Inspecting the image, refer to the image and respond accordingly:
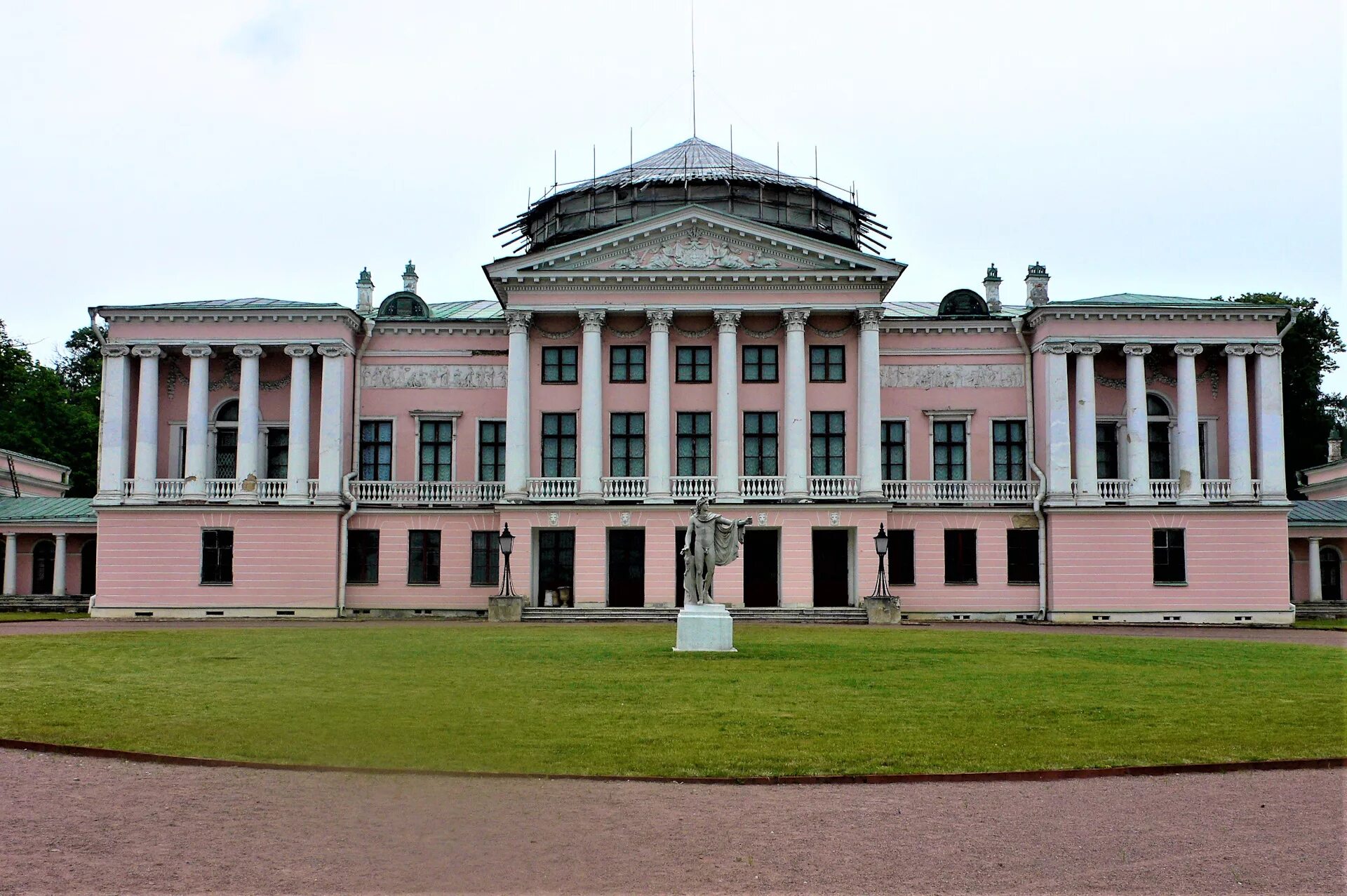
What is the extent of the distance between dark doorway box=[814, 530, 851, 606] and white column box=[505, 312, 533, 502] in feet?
34.2

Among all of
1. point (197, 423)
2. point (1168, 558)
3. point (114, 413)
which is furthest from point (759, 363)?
point (114, 413)

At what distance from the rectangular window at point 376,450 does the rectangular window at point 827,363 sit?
1565 cm

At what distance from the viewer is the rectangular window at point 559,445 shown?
149 feet

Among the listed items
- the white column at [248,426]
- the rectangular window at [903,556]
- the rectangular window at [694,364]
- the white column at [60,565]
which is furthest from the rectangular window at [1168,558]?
the white column at [60,565]

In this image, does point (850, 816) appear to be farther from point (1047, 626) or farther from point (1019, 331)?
point (1019, 331)

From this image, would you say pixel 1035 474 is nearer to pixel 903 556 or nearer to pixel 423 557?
pixel 903 556

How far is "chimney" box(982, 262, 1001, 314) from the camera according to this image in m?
52.0

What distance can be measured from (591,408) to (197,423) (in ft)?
46.3

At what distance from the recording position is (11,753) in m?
13.3

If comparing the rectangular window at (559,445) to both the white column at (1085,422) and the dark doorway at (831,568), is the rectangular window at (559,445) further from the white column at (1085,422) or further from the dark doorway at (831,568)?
the white column at (1085,422)

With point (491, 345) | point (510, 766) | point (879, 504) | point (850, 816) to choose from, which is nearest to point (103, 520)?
point (491, 345)

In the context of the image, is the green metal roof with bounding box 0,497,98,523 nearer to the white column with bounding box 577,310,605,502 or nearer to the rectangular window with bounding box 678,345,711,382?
the white column with bounding box 577,310,605,502

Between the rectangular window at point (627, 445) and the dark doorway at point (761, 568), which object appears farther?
the rectangular window at point (627, 445)

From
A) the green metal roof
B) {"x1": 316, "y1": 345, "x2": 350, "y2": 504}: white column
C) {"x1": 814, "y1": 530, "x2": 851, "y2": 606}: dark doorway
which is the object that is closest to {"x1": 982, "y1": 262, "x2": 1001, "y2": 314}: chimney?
{"x1": 814, "y1": 530, "x2": 851, "y2": 606}: dark doorway
